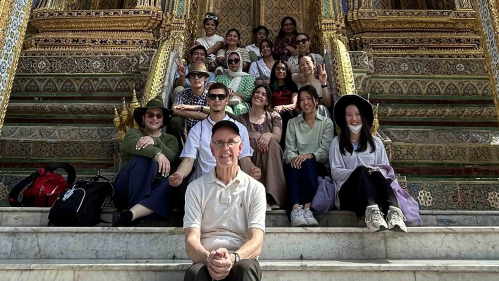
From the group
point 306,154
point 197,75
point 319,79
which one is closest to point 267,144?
point 306,154

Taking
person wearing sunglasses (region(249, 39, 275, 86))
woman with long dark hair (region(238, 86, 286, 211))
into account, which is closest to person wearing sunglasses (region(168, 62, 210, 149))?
woman with long dark hair (region(238, 86, 286, 211))

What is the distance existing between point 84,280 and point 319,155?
222 centimetres

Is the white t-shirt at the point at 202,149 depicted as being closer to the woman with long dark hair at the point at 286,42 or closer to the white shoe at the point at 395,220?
the white shoe at the point at 395,220

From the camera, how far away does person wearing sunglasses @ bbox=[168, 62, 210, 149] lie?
172 inches

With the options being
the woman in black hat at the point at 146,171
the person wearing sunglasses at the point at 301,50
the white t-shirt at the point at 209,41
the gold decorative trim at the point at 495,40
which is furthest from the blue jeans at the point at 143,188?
the gold decorative trim at the point at 495,40

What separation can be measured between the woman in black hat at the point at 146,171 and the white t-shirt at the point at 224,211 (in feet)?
3.03

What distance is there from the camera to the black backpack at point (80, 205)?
315cm

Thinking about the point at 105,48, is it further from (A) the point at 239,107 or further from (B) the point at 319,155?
(B) the point at 319,155

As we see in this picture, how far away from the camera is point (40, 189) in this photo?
370 cm

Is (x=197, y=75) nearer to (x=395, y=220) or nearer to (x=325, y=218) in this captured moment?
(x=325, y=218)

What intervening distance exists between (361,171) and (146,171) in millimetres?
1719

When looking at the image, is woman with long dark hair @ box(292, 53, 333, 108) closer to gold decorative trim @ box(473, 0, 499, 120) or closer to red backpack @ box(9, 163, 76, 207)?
gold decorative trim @ box(473, 0, 499, 120)

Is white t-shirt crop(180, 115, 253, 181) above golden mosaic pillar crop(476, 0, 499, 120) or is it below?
below

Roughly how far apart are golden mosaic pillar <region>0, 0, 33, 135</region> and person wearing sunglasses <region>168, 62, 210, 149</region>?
175 centimetres
